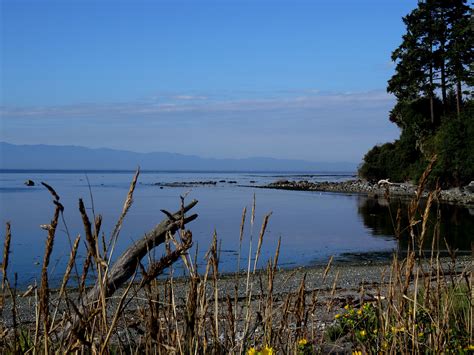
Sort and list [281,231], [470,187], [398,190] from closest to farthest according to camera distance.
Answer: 1. [281,231]
2. [398,190]
3. [470,187]

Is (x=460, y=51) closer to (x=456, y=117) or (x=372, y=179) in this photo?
(x=456, y=117)

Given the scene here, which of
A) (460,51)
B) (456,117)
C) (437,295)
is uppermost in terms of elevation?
(460,51)

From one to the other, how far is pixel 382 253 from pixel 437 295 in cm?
1762

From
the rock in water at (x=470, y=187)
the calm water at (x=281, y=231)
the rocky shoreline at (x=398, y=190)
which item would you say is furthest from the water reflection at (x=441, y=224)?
the rock in water at (x=470, y=187)

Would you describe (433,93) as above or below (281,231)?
above

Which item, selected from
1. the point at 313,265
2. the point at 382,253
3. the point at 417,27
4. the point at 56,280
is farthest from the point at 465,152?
the point at 56,280

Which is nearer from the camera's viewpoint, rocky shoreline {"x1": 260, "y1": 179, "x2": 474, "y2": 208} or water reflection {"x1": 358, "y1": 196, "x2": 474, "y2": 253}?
→ water reflection {"x1": 358, "y1": 196, "x2": 474, "y2": 253}

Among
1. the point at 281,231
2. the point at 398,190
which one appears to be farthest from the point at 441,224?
the point at 398,190

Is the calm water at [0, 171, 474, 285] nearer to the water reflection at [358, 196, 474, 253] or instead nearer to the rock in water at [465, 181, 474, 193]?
the water reflection at [358, 196, 474, 253]

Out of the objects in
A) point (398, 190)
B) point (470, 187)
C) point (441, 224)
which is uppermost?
point (470, 187)

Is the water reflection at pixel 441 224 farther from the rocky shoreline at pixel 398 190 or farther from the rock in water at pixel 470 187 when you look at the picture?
the rock in water at pixel 470 187

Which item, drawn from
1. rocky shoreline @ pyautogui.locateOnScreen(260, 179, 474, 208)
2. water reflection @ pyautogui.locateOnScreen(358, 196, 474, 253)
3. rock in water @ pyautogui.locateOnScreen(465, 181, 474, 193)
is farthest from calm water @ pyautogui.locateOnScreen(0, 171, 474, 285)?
rock in water @ pyautogui.locateOnScreen(465, 181, 474, 193)

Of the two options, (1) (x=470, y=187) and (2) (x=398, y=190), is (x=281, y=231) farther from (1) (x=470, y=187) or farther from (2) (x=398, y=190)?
(1) (x=470, y=187)

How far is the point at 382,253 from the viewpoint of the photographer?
19.9 meters
